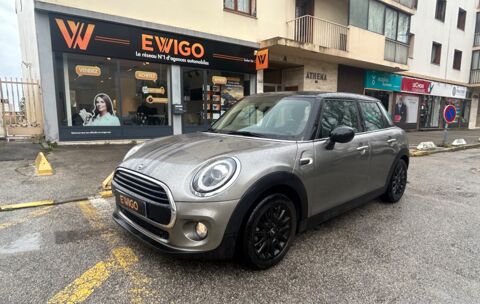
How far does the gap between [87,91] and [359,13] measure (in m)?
12.5

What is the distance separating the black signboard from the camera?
8453 mm

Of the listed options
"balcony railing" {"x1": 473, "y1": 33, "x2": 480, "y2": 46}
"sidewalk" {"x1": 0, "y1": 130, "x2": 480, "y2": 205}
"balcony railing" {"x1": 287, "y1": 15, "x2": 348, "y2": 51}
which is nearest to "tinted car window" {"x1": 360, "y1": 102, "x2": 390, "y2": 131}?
"sidewalk" {"x1": 0, "y1": 130, "x2": 480, "y2": 205}

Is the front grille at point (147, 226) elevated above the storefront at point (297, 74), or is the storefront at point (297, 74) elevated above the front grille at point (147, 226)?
the storefront at point (297, 74)

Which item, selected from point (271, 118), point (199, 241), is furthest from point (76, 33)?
point (199, 241)

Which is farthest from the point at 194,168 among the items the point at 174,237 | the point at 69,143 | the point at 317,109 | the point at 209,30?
the point at 209,30

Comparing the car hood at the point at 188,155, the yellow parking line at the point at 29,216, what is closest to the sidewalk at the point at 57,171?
the yellow parking line at the point at 29,216

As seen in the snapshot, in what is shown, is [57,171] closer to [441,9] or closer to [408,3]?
[408,3]

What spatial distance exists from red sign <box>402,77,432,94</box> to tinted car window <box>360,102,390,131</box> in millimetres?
17094

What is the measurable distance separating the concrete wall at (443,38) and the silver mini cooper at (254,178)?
64.5 feet

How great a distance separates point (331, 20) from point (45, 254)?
15.1 metres

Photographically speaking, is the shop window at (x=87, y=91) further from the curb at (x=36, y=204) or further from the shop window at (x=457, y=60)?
the shop window at (x=457, y=60)

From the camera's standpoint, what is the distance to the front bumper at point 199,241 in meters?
2.23

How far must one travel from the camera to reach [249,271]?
8.63 ft

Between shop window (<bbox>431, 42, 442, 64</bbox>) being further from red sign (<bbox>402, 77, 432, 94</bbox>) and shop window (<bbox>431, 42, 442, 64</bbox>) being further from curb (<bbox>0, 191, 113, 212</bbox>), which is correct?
curb (<bbox>0, 191, 113, 212</bbox>)
